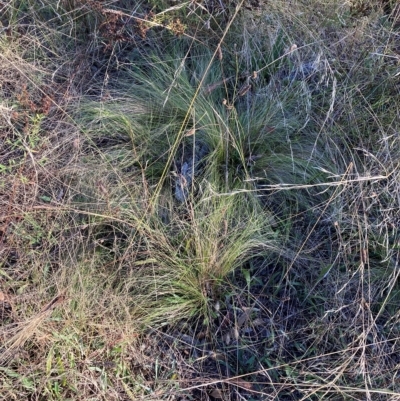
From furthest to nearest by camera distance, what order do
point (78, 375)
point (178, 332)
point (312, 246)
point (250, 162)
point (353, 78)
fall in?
point (353, 78)
point (250, 162)
point (312, 246)
point (178, 332)
point (78, 375)

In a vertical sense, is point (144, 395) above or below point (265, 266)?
below

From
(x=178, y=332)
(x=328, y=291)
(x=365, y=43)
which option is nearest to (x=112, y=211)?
(x=178, y=332)

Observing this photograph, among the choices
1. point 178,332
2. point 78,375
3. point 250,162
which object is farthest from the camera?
point 250,162

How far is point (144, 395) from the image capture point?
4.97 ft

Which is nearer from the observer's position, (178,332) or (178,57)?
(178,332)

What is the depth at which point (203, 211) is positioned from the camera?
1720mm

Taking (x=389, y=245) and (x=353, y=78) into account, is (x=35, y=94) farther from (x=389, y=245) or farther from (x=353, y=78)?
(x=389, y=245)

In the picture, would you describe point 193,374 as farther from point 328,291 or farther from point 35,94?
point 35,94

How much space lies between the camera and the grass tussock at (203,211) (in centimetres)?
154

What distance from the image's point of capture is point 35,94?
2062 millimetres

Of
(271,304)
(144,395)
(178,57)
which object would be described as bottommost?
(144,395)

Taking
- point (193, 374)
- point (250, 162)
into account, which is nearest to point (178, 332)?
point (193, 374)

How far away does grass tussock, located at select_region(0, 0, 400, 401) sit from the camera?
1.54m

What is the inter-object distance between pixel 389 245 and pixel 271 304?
1.43 feet
